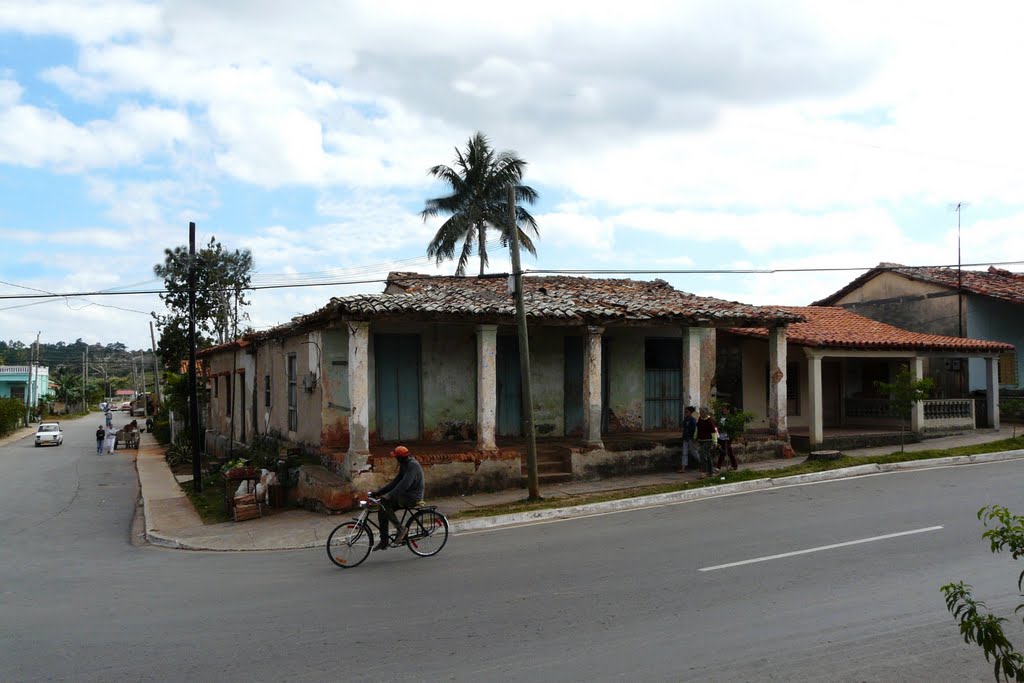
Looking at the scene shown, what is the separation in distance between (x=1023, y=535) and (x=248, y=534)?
37.9 feet

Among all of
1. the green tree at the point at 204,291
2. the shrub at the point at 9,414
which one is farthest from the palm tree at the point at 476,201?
the shrub at the point at 9,414

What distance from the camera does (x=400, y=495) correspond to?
977cm

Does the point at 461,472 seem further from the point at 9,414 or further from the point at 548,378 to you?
the point at 9,414

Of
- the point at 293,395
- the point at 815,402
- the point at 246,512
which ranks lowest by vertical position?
the point at 246,512

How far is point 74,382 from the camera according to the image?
3319 inches

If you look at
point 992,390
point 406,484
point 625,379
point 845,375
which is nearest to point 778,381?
point 625,379

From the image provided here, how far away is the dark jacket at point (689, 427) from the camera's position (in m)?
15.8

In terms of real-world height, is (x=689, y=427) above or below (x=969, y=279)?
below

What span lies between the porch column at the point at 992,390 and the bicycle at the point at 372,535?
19.2 meters

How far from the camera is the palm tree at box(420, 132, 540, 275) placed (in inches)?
1236

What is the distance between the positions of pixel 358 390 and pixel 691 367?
7430 millimetres

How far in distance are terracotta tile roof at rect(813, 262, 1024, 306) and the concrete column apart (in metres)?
11.4

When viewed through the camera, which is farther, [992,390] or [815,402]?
[992,390]

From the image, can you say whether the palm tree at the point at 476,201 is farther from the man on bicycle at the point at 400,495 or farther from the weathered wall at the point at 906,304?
the man on bicycle at the point at 400,495
